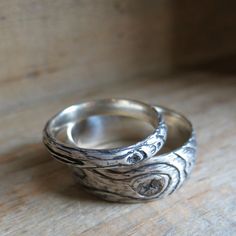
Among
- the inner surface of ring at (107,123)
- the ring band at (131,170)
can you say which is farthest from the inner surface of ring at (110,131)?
the ring band at (131,170)

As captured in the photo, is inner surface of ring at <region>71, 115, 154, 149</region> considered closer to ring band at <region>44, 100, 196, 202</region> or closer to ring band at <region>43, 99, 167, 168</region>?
ring band at <region>43, 99, 167, 168</region>

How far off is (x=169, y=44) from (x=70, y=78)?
0.74ft

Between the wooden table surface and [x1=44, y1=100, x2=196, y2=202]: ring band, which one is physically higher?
[x1=44, y1=100, x2=196, y2=202]: ring band

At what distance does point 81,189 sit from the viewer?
0.44 m

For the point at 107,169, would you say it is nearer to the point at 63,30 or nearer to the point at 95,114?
the point at 95,114

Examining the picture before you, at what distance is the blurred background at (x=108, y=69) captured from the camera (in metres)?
0.48

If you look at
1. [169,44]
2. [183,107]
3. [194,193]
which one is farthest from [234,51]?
[194,193]

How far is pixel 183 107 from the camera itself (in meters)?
0.64

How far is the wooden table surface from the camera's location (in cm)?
38

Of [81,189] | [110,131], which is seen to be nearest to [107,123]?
[110,131]

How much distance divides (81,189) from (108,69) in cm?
36

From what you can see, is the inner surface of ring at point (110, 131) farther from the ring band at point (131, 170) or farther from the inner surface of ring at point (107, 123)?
the ring band at point (131, 170)

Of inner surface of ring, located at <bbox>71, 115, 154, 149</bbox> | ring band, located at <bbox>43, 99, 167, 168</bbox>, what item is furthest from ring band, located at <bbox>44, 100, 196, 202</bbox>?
inner surface of ring, located at <bbox>71, 115, 154, 149</bbox>

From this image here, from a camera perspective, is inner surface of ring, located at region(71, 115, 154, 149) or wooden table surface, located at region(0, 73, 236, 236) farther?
inner surface of ring, located at region(71, 115, 154, 149)
